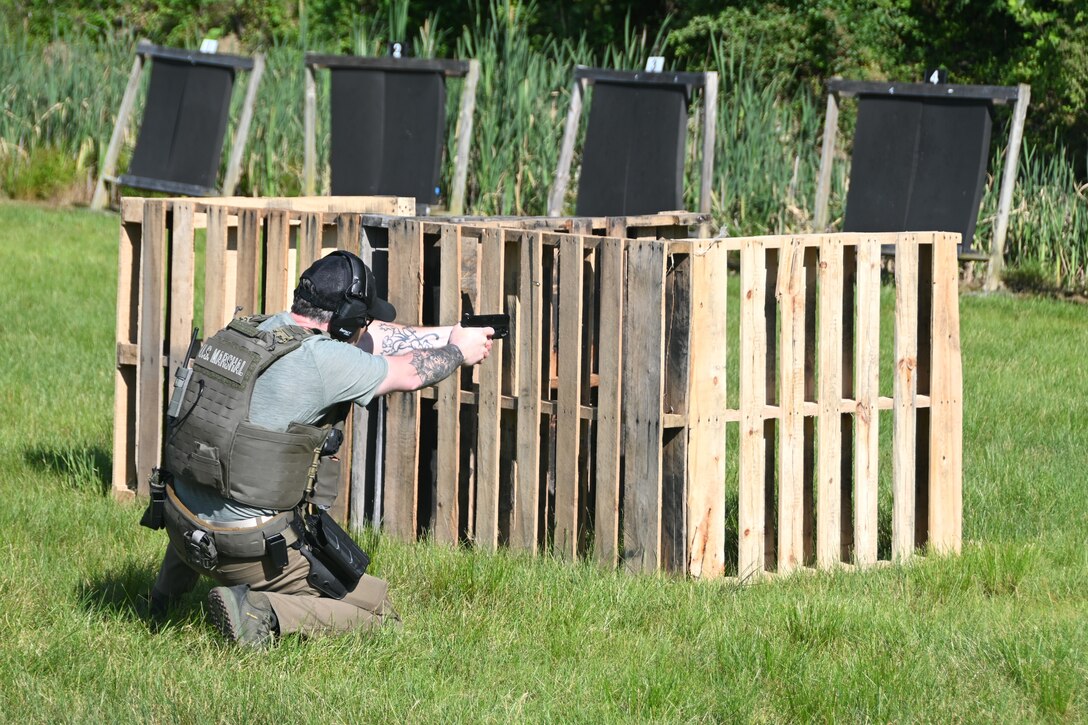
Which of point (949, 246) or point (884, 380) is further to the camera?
point (884, 380)

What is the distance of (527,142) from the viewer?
15109mm

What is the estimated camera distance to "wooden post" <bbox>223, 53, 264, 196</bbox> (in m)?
15.3

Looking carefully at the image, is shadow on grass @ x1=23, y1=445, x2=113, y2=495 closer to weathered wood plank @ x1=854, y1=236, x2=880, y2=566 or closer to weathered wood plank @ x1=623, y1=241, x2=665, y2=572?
weathered wood plank @ x1=623, y1=241, x2=665, y2=572

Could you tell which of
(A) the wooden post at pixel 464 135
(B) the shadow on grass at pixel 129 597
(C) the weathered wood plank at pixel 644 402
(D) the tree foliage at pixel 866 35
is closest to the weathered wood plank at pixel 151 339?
(B) the shadow on grass at pixel 129 597

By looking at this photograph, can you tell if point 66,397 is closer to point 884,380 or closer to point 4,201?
point 884,380

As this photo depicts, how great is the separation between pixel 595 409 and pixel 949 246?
1.70 m

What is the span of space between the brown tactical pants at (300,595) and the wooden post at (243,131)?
34.5 ft

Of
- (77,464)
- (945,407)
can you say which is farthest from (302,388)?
(77,464)

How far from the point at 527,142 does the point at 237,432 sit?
35.0ft

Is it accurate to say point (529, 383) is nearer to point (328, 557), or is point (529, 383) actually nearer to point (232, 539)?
point (328, 557)

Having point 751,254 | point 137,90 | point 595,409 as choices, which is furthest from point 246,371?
point 137,90

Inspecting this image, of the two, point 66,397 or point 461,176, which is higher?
point 461,176

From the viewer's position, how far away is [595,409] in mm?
5934

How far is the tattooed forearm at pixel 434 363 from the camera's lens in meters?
5.05
